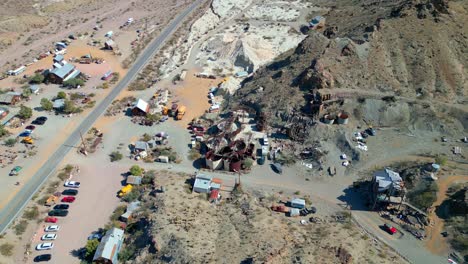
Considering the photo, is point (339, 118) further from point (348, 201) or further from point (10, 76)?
point (10, 76)

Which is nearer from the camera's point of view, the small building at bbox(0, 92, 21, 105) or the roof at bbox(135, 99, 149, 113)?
the roof at bbox(135, 99, 149, 113)

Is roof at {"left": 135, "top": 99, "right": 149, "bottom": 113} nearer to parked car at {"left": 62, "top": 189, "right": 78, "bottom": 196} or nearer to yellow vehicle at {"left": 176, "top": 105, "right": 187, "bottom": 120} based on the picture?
yellow vehicle at {"left": 176, "top": 105, "right": 187, "bottom": 120}

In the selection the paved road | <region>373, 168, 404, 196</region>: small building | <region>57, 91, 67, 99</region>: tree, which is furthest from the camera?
<region>57, 91, 67, 99</region>: tree

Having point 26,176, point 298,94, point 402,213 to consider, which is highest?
point 298,94

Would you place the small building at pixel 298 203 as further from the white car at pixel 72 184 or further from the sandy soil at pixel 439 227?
the white car at pixel 72 184

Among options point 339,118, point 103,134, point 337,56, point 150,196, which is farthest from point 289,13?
point 150,196

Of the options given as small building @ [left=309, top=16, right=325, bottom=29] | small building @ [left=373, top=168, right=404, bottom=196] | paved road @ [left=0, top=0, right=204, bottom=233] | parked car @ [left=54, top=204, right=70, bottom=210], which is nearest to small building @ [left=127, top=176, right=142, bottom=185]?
parked car @ [left=54, top=204, right=70, bottom=210]
